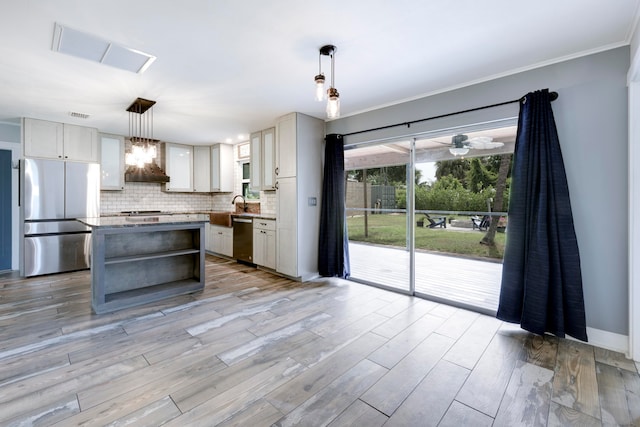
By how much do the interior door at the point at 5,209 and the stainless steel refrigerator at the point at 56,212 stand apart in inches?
26.4

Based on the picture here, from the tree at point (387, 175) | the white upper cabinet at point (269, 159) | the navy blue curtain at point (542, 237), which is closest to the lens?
the navy blue curtain at point (542, 237)

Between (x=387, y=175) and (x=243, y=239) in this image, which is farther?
(x=243, y=239)

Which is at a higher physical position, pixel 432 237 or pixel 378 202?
pixel 378 202

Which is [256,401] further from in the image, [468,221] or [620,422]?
[468,221]

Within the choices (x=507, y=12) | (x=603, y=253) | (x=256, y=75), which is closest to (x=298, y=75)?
(x=256, y=75)

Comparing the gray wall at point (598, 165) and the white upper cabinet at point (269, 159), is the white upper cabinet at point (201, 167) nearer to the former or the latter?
the white upper cabinet at point (269, 159)

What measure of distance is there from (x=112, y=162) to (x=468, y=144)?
6156 mm

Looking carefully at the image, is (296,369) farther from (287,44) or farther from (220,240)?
(220,240)

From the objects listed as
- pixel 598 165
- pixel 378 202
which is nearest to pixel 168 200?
pixel 378 202

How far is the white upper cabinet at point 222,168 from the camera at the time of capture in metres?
6.46

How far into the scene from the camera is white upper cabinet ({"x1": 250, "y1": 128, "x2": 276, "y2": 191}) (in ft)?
16.1

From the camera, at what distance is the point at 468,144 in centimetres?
356

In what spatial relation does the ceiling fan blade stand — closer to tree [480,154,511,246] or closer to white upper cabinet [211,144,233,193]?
tree [480,154,511,246]

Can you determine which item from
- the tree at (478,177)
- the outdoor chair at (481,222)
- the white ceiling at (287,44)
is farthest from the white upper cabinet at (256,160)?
the outdoor chair at (481,222)
